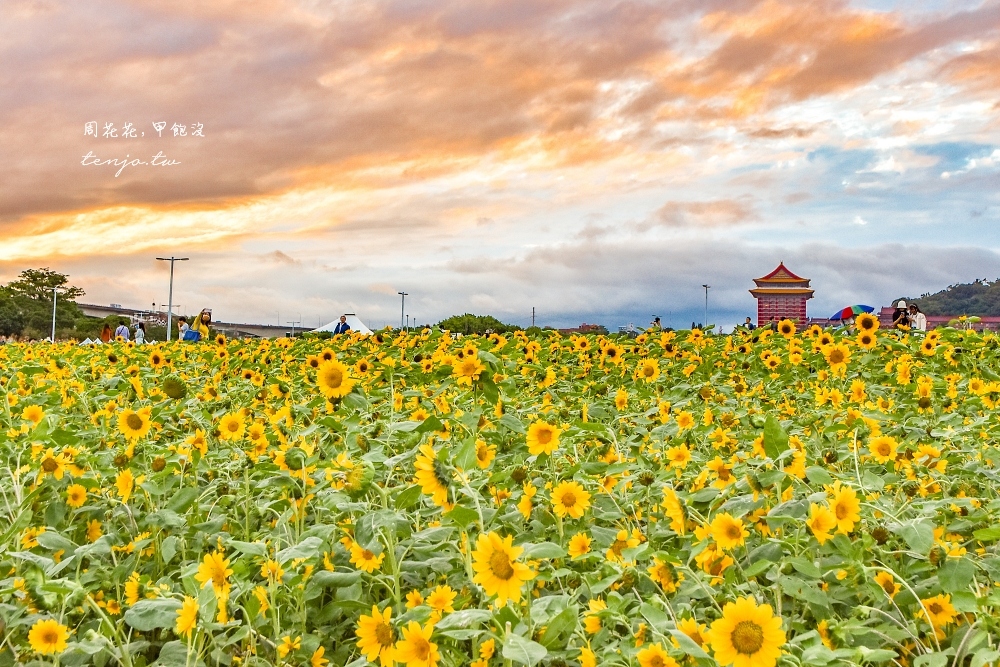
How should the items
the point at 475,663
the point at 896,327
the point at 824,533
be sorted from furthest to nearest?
1. the point at 896,327
2. the point at 824,533
3. the point at 475,663

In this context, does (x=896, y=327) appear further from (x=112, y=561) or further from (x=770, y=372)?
(x=112, y=561)

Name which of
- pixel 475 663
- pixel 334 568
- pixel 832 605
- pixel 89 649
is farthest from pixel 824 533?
pixel 89 649

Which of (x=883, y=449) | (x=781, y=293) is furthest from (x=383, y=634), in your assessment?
(x=781, y=293)

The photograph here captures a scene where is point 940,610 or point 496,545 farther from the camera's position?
point 940,610

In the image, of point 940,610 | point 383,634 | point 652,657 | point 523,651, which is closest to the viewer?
point 523,651

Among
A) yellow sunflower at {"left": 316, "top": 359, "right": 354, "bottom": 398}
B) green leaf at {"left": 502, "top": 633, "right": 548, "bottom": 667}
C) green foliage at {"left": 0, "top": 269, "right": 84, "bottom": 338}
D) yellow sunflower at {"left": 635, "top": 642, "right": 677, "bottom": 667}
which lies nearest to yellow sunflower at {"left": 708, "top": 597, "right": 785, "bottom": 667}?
yellow sunflower at {"left": 635, "top": 642, "right": 677, "bottom": 667}

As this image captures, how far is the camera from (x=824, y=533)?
199 cm

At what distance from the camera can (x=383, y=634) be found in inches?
69.8

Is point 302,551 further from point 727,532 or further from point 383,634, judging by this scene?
point 727,532

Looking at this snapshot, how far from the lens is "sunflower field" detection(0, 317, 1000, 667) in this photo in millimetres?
1810

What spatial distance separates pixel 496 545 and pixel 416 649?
0.83 feet

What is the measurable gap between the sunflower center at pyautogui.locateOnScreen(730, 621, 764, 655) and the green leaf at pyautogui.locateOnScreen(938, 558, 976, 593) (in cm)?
77

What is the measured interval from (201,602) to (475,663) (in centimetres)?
65

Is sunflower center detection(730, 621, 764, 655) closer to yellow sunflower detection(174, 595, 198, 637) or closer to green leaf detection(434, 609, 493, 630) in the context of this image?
green leaf detection(434, 609, 493, 630)
